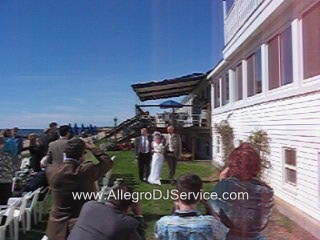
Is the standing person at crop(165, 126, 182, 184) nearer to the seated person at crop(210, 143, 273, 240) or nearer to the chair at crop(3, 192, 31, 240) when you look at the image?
the chair at crop(3, 192, 31, 240)

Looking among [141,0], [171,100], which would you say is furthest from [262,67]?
[171,100]

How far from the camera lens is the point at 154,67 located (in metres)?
8.12

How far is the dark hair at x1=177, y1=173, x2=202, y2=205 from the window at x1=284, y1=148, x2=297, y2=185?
493 cm

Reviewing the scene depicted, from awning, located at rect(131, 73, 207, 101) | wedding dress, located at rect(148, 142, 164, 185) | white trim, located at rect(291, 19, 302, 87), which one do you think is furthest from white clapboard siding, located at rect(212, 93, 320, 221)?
awning, located at rect(131, 73, 207, 101)

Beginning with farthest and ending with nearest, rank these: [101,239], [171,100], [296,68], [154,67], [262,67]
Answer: [171,100]
[262,67]
[154,67]
[296,68]
[101,239]

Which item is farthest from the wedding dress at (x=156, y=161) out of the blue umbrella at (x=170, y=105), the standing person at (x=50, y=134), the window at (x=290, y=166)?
the blue umbrella at (x=170, y=105)

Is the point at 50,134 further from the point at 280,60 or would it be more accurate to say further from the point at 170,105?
the point at 170,105

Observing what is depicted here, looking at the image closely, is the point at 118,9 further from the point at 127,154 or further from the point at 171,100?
the point at 171,100

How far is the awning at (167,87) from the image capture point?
53.6ft

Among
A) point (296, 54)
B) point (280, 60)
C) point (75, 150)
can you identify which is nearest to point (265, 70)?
point (280, 60)

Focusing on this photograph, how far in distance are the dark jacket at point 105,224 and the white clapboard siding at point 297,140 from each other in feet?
13.3

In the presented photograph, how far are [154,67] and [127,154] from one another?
883 cm

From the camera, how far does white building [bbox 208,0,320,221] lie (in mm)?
6141

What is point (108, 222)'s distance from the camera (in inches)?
91.7
